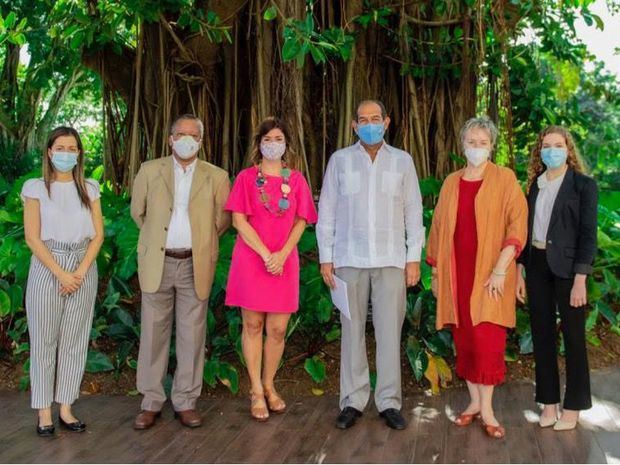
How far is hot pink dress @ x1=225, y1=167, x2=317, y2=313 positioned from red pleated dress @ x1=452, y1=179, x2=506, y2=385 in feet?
2.49

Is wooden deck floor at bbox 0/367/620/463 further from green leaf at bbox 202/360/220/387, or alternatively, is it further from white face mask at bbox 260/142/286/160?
white face mask at bbox 260/142/286/160

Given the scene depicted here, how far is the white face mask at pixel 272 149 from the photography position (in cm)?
375

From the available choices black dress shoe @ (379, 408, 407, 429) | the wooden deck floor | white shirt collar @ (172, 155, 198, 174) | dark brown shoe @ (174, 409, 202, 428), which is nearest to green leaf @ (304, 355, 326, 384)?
the wooden deck floor

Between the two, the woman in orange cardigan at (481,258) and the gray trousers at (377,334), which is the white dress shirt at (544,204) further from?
the gray trousers at (377,334)

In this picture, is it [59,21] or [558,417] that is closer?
[558,417]

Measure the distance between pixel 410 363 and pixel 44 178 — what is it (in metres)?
2.21

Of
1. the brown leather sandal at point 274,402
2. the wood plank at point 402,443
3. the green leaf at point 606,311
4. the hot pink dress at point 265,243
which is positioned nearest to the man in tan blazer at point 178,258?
the hot pink dress at point 265,243

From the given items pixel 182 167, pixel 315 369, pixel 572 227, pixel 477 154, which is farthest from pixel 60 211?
pixel 572 227

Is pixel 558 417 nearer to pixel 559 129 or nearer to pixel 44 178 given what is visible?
pixel 559 129

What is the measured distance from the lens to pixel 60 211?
3639 millimetres

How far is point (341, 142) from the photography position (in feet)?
18.8

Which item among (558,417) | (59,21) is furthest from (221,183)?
(59,21)

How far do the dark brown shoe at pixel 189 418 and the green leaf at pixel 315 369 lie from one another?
847mm

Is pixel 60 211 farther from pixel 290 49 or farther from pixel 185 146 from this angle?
pixel 290 49
